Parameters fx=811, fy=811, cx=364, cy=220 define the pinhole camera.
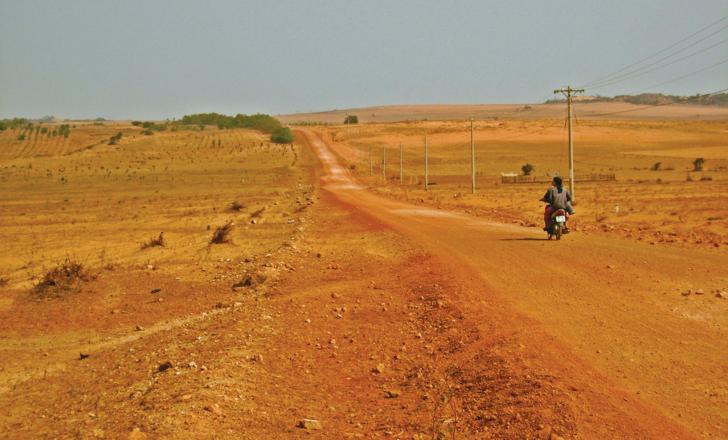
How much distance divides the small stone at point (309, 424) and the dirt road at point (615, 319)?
86.6 inches

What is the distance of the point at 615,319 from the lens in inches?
394

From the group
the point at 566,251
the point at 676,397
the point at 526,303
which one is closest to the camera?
the point at 676,397

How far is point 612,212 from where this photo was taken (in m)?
31.8

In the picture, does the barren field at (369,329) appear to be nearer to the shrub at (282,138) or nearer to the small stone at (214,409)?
the small stone at (214,409)

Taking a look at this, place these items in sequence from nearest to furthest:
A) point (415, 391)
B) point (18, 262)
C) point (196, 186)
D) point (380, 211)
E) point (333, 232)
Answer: point (415, 391) → point (18, 262) → point (333, 232) → point (380, 211) → point (196, 186)

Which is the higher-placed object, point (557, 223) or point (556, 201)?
point (556, 201)

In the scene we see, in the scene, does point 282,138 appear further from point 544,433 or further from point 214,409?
point 544,433

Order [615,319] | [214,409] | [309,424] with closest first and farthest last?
[309,424] → [214,409] → [615,319]

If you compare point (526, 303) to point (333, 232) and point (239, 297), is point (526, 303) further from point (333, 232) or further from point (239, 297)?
point (333, 232)

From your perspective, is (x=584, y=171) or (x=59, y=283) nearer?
(x=59, y=283)

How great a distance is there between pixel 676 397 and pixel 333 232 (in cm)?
1686

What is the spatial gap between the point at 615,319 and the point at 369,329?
314 cm

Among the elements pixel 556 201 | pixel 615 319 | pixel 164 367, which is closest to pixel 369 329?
pixel 164 367

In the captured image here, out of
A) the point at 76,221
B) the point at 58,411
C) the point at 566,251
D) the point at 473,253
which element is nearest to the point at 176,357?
the point at 58,411
